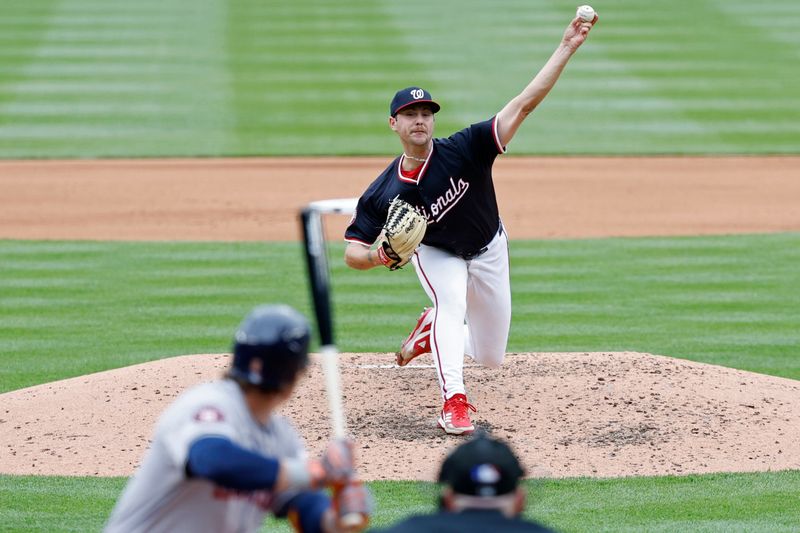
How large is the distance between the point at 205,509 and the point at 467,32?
1073 inches

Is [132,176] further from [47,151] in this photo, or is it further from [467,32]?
[467,32]

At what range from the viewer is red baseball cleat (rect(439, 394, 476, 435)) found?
24.4 feet

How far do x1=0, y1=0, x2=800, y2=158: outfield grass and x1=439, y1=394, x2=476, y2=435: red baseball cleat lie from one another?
14376 millimetres

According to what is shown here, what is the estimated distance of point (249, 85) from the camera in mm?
26359

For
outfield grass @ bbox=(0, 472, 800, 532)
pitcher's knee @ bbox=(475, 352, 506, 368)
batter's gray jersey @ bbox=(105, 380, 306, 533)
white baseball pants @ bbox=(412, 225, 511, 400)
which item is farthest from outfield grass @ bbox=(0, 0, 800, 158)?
batter's gray jersey @ bbox=(105, 380, 306, 533)

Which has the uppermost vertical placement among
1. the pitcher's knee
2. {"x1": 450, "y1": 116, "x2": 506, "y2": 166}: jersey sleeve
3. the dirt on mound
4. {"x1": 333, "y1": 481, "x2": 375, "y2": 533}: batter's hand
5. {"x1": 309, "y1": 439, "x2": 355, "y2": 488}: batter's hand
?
{"x1": 450, "y1": 116, "x2": 506, "y2": 166}: jersey sleeve

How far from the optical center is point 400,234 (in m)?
7.12

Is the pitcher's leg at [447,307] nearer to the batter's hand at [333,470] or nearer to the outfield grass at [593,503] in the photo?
the outfield grass at [593,503]

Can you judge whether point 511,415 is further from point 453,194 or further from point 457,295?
point 453,194

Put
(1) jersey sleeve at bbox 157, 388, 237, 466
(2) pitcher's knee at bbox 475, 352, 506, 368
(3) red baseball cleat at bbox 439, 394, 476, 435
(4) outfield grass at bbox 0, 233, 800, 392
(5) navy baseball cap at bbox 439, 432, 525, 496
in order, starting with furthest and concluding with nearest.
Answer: (4) outfield grass at bbox 0, 233, 800, 392
(2) pitcher's knee at bbox 475, 352, 506, 368
(3) red baseball cleat at bbox 439, 394, 476, 435
(1) jersey sleeve at bbox 157, 388, 237, 466
(5) navy baseball cap at bbox 439, 432, 525, 496

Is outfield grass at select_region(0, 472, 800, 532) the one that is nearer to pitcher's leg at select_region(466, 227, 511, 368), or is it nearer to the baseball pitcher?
the baseball pitcher

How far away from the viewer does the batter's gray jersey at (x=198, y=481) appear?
10.6 ft

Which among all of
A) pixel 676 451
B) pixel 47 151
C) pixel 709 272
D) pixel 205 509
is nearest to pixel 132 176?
pixel 47 151

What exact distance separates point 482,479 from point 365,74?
24.3 meters
